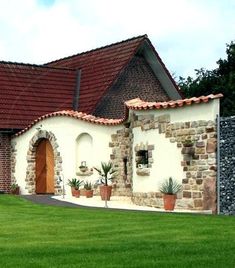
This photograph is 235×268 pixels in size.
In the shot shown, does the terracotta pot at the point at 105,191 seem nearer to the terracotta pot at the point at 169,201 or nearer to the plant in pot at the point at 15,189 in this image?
the terracotta pot at the point at 169,201

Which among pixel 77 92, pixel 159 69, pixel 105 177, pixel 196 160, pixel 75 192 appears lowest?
pixel 75 192

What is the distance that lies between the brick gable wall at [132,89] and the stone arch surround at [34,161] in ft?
10.4

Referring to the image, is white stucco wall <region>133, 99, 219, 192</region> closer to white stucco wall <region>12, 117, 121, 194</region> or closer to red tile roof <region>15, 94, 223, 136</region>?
red tile roof <region>15, 94, 223, 136</region>

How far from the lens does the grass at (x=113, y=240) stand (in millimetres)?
9328

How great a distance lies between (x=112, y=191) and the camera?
82.3 feet

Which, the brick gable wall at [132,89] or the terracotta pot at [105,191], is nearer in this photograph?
the terracotta pot at [105,191]

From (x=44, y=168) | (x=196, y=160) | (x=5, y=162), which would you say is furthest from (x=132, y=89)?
(x=196, y=160)

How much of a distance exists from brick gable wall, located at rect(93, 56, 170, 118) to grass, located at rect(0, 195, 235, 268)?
14.2m

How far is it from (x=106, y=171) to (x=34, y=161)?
6.08 m

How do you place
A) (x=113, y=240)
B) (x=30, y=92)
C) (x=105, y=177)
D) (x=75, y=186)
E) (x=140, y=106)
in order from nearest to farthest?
(x=113, y=240) → (x=140, y=106) → (x=105, y=177) → (x=75, y=186) → (x=30, y=92)

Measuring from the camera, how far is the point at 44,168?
29.3m

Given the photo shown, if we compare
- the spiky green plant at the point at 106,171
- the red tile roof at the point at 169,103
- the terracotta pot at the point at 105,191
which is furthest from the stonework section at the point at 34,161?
the red tile roof at the point at 169,103

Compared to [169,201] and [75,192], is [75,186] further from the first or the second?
[169,201]

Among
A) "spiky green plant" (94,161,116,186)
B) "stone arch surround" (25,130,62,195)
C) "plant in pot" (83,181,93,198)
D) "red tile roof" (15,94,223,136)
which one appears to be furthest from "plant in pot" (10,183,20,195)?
"spiky green plant" (94,161,116,186)
